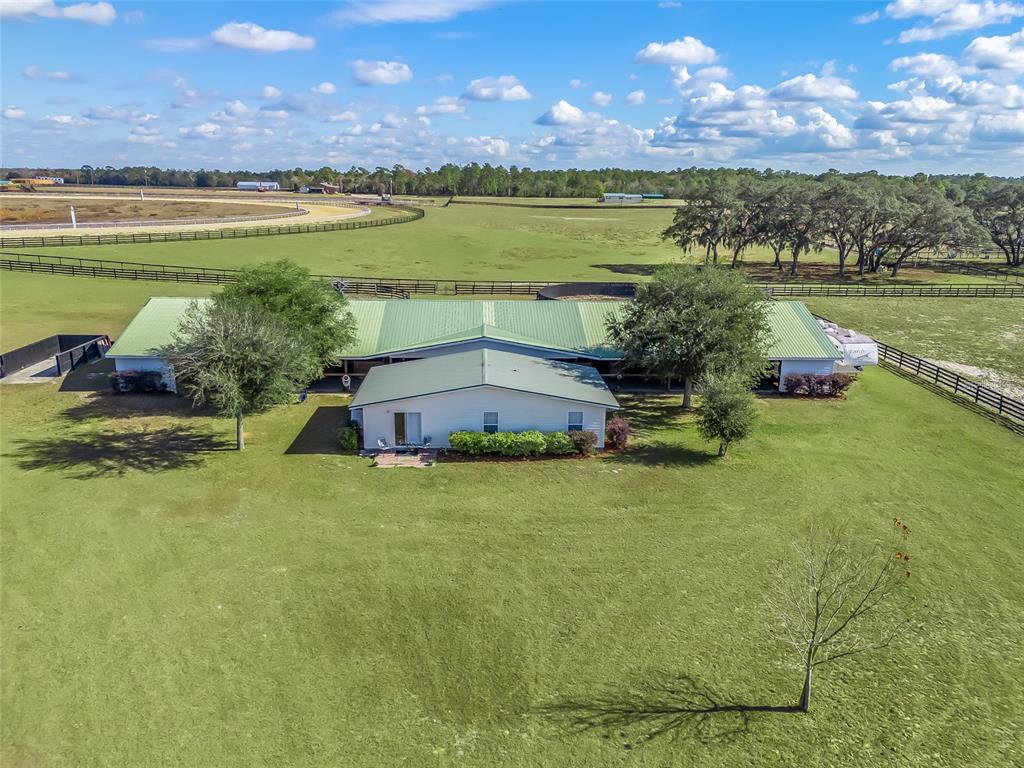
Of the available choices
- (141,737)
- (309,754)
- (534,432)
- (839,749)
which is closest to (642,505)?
(534,432)

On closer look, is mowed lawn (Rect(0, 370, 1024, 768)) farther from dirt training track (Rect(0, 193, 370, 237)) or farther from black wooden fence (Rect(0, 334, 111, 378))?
dirt training track (Rect(0, 193, 370, 237))

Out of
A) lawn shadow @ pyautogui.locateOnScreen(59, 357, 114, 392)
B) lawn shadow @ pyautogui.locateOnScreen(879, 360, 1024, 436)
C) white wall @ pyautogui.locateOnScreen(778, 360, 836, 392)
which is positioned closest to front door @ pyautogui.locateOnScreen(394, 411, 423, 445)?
lawn shadow @ pyautogui.locateOnScreen(59, 357, 114, 392)

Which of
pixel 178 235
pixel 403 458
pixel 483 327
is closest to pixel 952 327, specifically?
pixel 483 327

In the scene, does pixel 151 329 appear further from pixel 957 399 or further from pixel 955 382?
pixel 955 382

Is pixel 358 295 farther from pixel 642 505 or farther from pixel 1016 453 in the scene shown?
pixel 1016 453

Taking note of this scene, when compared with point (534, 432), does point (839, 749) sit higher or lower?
lower

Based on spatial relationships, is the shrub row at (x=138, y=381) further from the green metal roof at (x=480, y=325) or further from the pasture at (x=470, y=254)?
the pasture at (x=470, y=254)
